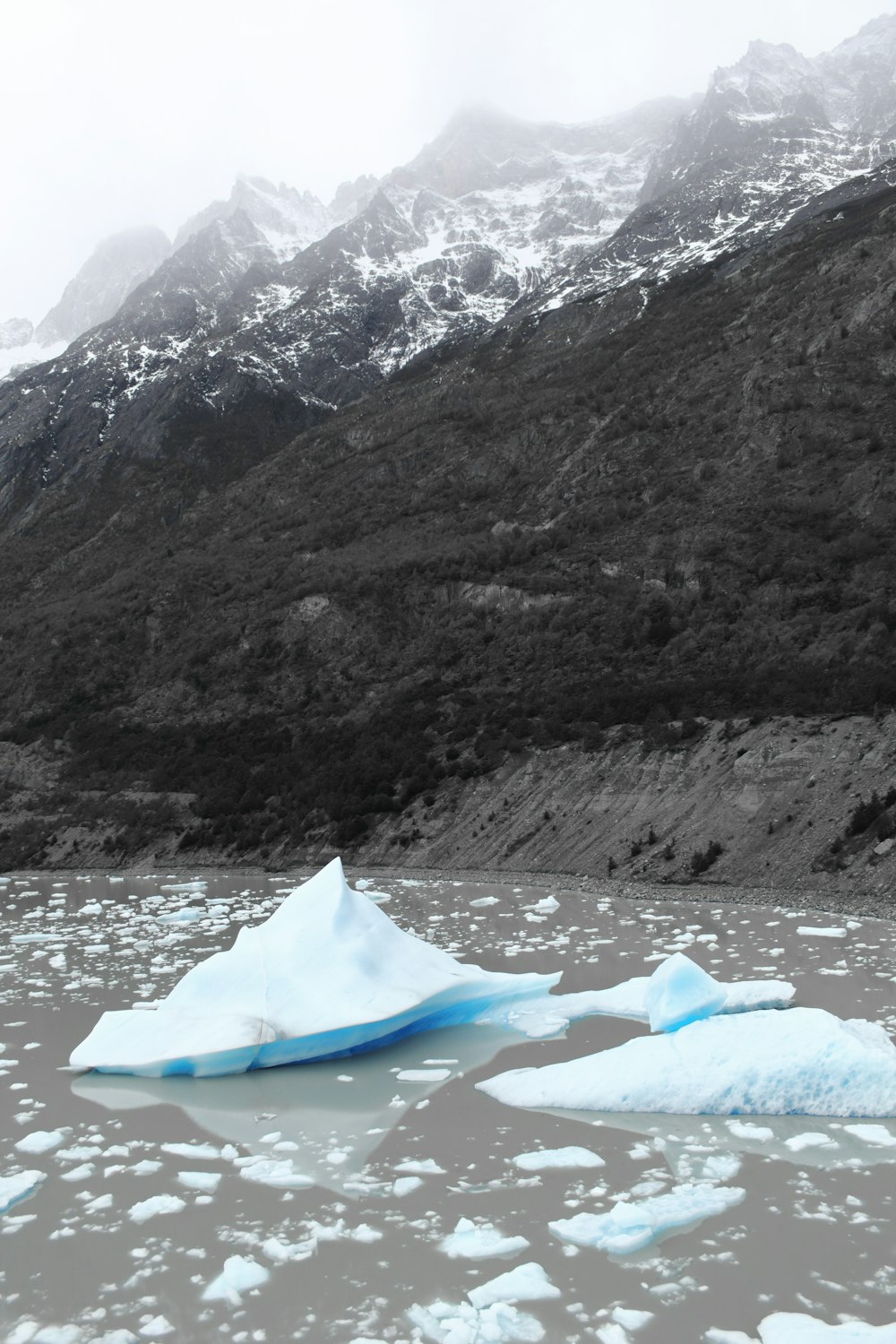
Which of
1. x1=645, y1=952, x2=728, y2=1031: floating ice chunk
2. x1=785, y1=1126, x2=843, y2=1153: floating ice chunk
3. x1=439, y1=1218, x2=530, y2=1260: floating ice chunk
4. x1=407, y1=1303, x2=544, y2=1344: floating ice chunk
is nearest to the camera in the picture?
x1=407, y1=1303, x2=544, y2=1344: floating ice chunk

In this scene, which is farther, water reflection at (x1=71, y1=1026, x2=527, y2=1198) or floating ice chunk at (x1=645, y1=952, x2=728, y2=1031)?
floating ice chunk at (x1=645, y1=952, x2=728, y2=1031)

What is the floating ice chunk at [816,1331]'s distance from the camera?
4.63 metres

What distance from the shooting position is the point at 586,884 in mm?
23562

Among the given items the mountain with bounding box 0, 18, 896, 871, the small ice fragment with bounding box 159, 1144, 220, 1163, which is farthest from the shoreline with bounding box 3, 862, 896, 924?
the small ice fragment with bounding box 159, 1144, 220, 1163

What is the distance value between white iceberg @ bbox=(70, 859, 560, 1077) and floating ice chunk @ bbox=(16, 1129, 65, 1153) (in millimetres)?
1696

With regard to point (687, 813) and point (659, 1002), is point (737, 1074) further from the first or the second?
point (687, 813)

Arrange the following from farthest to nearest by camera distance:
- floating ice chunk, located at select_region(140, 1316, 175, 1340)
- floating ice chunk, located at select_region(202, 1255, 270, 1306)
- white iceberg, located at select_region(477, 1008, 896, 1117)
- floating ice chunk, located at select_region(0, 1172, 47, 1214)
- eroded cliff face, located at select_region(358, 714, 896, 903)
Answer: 1. eroded cliff face, located at select_region(358, 714, 896, 903)
2. white iceberg, located at select_region(477, 1008, 896, 1117)
3. floating ice chunk, located at select_region(0, 1172, 47, 1214)
4. floating ice chunk, located at select_region(202, 1255, 270, 1306)
5. floating ice chunk, located at select_region(140, 1316, 175, 1340)

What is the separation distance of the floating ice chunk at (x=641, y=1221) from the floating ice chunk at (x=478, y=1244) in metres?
0.33

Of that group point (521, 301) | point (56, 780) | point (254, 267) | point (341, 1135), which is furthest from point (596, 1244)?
point (254, 267)

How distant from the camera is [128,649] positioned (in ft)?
174

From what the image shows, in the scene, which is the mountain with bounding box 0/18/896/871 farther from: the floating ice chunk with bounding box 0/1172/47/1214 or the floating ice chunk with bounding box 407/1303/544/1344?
the floating ice chunk with bounding box 407/1303/544/1344

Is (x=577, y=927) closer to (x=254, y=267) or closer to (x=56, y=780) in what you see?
(x=56, y=780)

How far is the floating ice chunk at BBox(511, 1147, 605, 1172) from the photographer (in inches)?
273

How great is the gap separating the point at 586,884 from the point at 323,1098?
15.5 m
